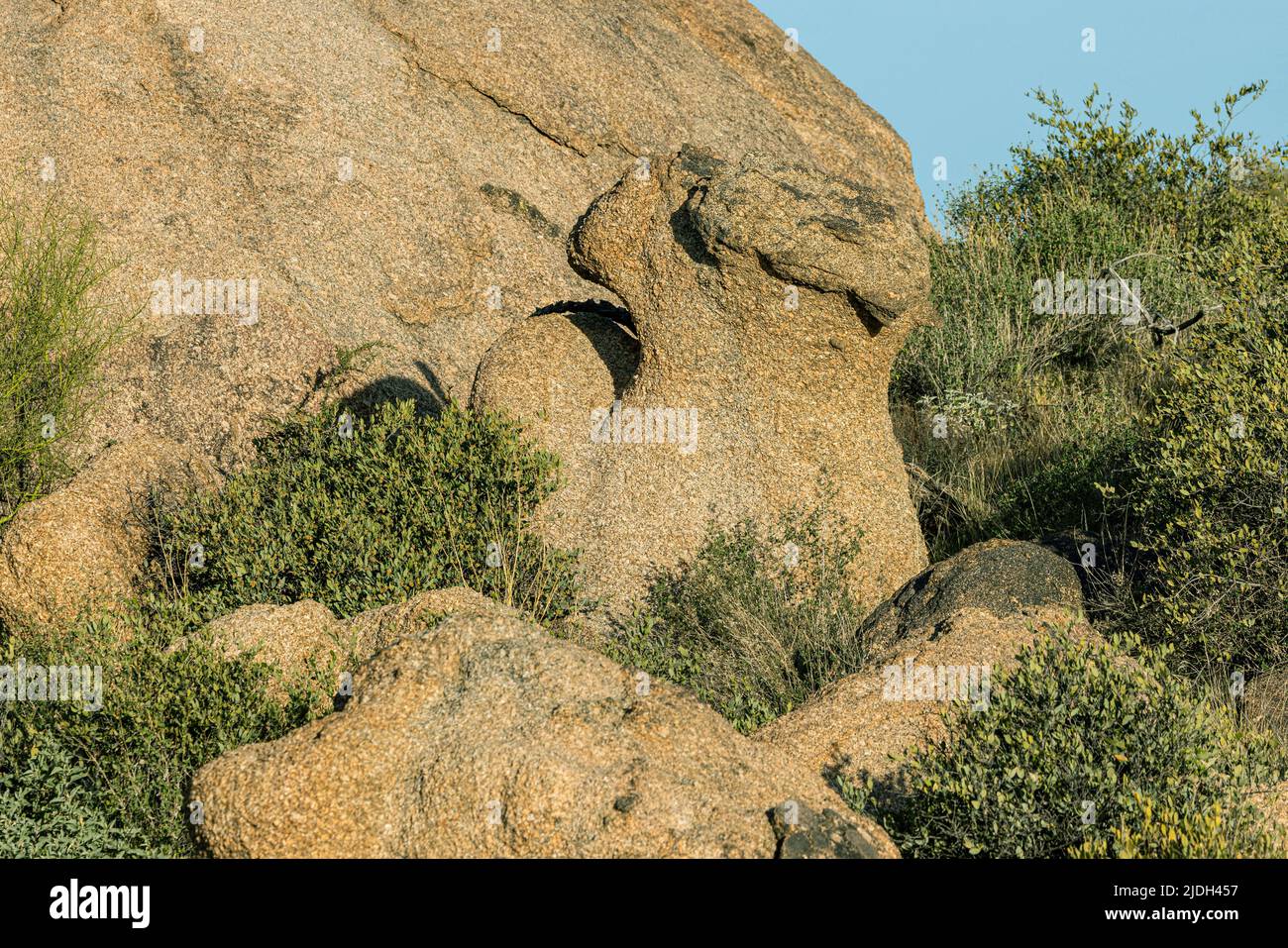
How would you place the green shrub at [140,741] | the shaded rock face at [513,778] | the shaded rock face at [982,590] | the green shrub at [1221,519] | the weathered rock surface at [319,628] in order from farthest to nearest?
the shaded rock face at [982,590] → the green shrub at [1221,519] → the weathered rock surface at [319,628] → the green shrub at [140,741] → the shaded rock face at [513,778]

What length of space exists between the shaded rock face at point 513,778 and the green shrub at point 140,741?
1159mm

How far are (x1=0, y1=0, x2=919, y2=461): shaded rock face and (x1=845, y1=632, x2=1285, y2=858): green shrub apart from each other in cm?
613

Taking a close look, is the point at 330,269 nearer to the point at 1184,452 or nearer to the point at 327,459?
the point at 327,459

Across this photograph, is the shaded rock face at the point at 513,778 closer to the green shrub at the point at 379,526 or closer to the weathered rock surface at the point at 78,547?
the green shrub at the point at 379,526

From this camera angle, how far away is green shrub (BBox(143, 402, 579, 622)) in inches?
329

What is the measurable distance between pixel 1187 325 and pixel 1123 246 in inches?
84.7

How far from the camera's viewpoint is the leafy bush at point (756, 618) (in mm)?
7676

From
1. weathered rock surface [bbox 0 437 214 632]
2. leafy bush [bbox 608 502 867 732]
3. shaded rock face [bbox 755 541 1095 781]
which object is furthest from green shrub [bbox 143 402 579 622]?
shaded rock face [bbox 755 541 1095 781]

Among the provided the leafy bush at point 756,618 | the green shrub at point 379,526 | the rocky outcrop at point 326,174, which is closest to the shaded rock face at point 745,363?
the rocky outcrop at point 326,174

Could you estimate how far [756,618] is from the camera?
802 centimetres

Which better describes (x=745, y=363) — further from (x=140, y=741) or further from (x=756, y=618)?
(x=140, y=741)

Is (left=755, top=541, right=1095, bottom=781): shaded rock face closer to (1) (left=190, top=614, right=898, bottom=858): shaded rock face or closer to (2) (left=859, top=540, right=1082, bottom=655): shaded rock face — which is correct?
(2) (left=859, top=540, right=1082, bottom=655): shaded rock face

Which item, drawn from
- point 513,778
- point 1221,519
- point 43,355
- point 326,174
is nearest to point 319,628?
point 513,778

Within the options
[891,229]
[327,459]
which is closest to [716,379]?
[891,229]
